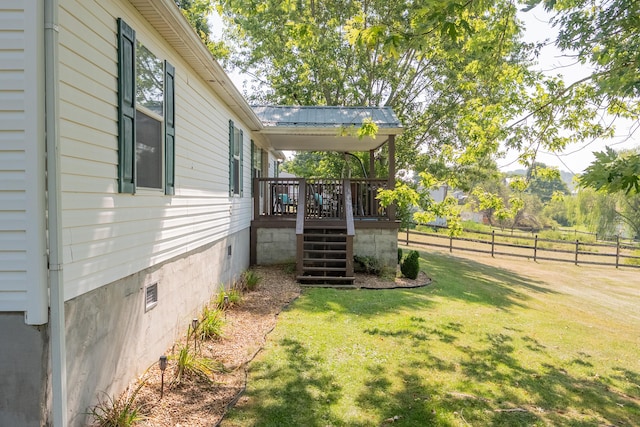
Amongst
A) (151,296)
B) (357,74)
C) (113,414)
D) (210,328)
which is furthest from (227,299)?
(357,74)

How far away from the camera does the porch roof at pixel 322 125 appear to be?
34.5ft

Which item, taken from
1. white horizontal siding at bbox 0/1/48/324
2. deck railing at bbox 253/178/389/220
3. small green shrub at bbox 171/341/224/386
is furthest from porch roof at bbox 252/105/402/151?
white horizontal siding at bbox 0/1/48/324

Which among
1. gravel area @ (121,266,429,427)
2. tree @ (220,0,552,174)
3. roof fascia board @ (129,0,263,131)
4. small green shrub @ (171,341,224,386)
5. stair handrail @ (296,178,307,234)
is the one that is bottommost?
gravel area @ (121,266,429,427)

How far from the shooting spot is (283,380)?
4.24 m

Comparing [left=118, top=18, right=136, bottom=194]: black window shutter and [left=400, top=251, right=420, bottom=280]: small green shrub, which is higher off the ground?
[left=118, top=18, right=136, bottom=194]: black window shutter

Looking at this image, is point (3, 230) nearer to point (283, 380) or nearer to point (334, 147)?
point (283, 380)

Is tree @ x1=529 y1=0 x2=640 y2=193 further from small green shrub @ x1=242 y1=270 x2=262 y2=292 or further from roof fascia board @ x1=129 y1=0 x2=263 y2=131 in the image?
small green shrub @ x1=242 y1=270 x2=262 y2=292

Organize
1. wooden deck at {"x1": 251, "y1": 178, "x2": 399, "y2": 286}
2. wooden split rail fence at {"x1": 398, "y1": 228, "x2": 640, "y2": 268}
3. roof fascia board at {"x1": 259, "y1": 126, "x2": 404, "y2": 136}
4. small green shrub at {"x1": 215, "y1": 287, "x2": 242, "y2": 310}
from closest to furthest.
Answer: small green shrub at {"x1": 215, "y1": 287, "x2": 242, "y2": 310} < wooden deck at {"x1": 251, "y1": 178, "x2": 399, "y2": 286} < roof fascia board at {"x1": 259, "y1": 126, "x2": 404, "y2": 136} < wooden split rail fence at {"x1": 398, "y1": 228, "x2": 640, "y2": 268}

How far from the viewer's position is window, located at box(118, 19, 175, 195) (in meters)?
3.49

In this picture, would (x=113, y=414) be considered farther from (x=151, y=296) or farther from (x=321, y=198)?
(x=321, y=198)

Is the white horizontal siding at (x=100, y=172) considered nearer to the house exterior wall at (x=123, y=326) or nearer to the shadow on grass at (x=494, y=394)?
the house exterior wall at (x=123, y=326)

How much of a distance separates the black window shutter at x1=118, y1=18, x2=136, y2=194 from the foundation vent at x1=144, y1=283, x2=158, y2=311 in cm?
115

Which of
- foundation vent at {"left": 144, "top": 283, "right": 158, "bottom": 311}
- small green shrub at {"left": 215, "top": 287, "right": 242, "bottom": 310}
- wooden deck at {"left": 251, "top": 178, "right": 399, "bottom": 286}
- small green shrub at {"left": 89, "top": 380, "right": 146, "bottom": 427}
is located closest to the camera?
small green shrub at {"left": 89, "top": 380, "right": 146, "bottom": 427}

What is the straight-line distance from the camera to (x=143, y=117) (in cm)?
411
